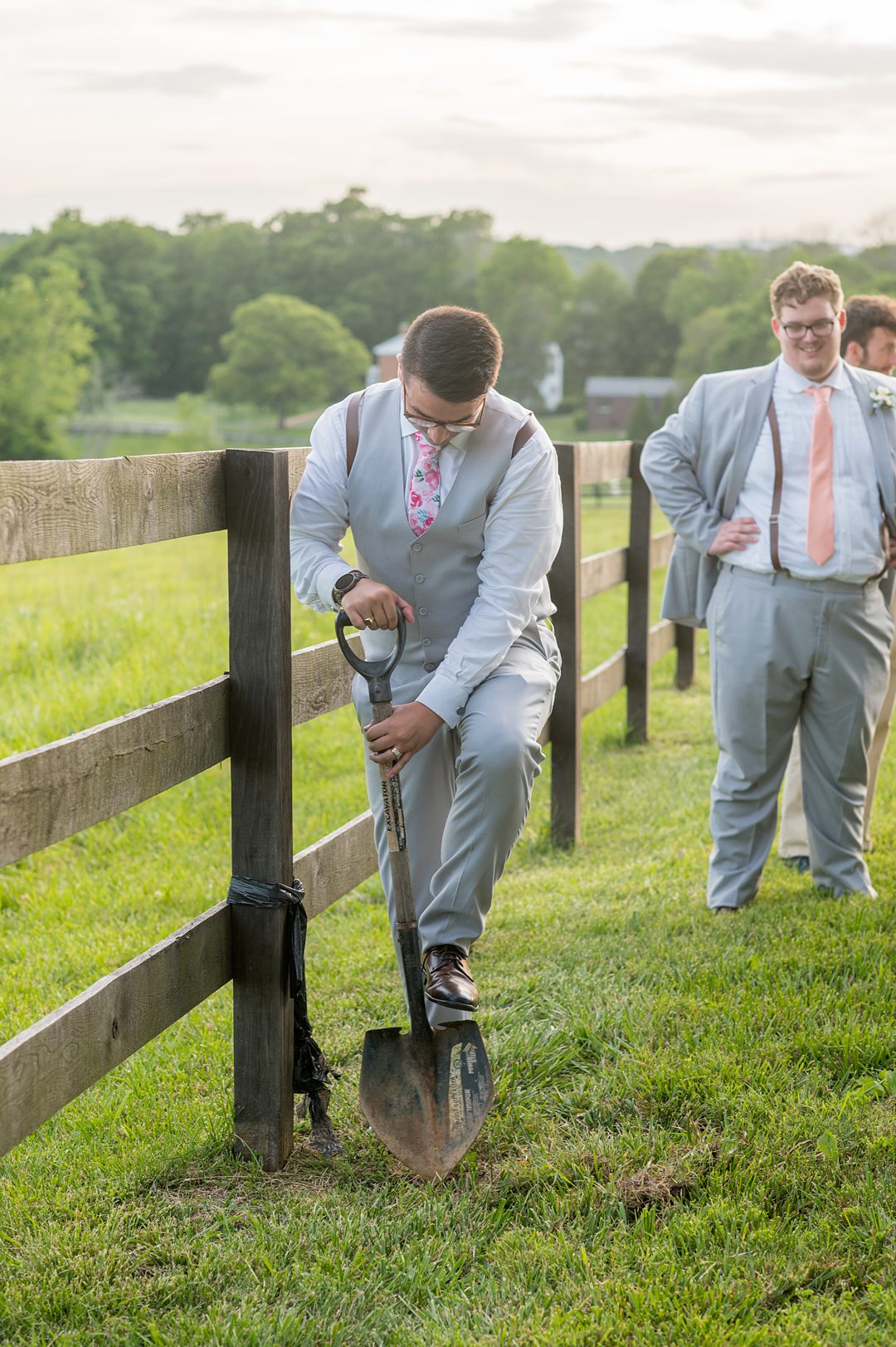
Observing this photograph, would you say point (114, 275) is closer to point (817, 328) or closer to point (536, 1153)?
point (817, 328)

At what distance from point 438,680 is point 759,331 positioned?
65.3m

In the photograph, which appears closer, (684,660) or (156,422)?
(684,660)

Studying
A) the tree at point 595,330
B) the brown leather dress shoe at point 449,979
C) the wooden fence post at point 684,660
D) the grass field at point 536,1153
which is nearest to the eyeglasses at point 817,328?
the grass field at point 536,1153

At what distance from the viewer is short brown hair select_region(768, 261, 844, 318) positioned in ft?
14.3

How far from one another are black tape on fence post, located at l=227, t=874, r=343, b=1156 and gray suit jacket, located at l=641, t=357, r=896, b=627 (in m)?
2.25

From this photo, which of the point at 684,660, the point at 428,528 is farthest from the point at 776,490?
the point at 684,660

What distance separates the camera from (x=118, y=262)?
10450 cm

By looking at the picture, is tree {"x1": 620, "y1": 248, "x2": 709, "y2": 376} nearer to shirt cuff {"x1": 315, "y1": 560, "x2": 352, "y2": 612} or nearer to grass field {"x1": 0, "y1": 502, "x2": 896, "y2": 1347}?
grass field {"x1": 0, "y1": 502, "x2": 896, "y2": 1347}

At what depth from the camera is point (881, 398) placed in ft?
14.7

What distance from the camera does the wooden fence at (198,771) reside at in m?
2.24

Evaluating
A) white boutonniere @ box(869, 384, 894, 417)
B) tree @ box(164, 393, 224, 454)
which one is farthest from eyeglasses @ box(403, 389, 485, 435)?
tree @ box(164, 393, 224, 454)

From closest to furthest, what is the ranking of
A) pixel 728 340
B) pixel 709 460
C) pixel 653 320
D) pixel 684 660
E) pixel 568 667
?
pixel 709 460
pixel 568 667
pixel 684 660
pixel 728 340
pixel 653 320

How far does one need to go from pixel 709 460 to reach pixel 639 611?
2.46 meters

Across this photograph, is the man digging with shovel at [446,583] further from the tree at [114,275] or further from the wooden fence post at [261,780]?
the tree at [114,275]
